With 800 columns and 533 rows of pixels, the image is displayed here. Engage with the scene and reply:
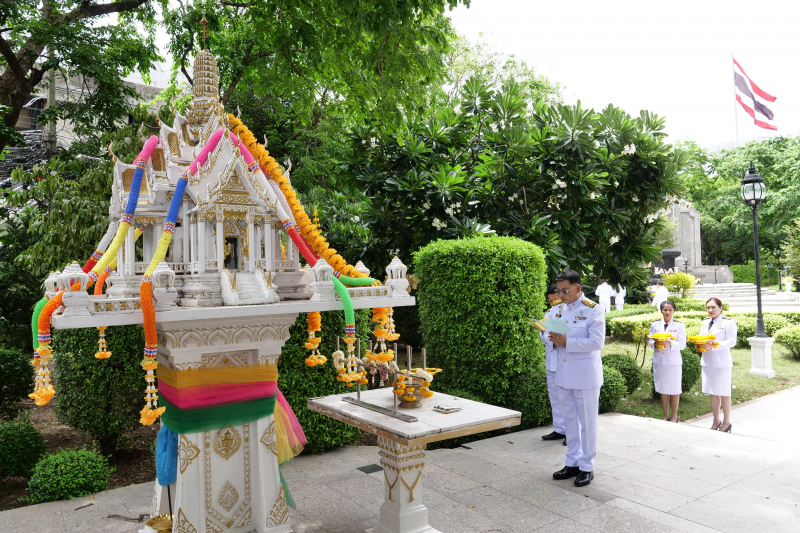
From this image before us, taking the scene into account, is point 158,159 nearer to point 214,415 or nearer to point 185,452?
point 214,415

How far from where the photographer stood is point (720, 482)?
587 centimetres

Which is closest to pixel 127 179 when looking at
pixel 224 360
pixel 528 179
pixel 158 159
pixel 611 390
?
pixel 158 159

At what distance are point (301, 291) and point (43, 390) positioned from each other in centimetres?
202

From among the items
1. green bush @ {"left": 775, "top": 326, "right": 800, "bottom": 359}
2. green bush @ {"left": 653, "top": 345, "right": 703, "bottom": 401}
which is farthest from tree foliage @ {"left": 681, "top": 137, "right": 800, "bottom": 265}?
green bush @ {"left": 653, "top": 345, "right": 703, "bottom": 401}

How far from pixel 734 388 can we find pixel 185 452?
11.5 m

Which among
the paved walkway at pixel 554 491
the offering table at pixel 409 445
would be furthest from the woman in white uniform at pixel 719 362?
the offering table at pixel 409 445

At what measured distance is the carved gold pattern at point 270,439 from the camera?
442cm

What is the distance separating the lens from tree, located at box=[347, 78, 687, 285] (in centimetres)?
995

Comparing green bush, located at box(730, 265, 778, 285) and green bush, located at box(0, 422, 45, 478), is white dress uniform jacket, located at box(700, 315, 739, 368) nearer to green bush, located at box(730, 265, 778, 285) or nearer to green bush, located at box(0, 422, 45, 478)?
green bush, located at box(0, 422, 45, 478)

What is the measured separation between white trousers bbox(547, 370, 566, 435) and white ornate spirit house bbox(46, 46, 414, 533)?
397 centimetres

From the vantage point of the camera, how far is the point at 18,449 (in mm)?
6234

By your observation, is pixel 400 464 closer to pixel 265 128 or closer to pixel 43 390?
pixel 43 390

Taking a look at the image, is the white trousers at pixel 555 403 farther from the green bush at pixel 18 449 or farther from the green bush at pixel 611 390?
the green bush at pixel 18 449

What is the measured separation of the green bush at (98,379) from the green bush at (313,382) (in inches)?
71.4
